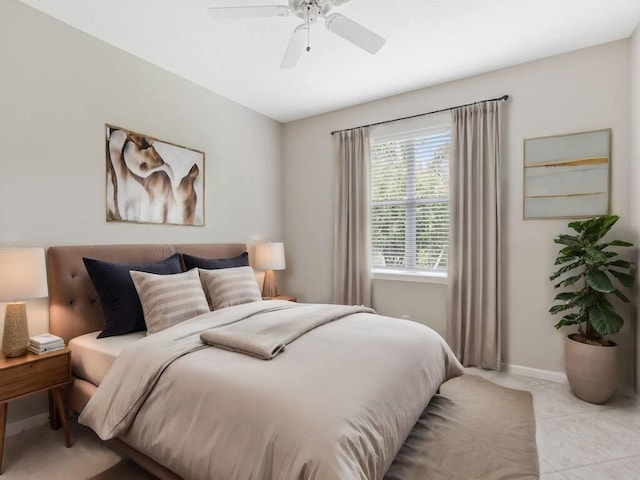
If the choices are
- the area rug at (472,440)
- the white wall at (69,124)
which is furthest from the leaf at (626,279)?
the white wall at (69,124)

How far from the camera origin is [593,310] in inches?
96.0

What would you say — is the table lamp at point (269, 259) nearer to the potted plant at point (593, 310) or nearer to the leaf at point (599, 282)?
the potted plant at point (593, 310)

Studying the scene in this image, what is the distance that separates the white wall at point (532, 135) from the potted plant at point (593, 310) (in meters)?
0.29

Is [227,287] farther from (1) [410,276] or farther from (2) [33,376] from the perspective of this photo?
(1) [410,276]

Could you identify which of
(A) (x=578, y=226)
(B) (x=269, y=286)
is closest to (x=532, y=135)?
(A) (x=578, y=226)

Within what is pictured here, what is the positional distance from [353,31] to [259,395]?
1962 mm

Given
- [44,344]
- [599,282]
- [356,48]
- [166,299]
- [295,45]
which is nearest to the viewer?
Result: [44,344]

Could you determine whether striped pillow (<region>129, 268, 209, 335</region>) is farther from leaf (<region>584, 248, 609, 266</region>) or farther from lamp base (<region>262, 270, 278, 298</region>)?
leaf (<region>584, 248, 609, 266</region>)

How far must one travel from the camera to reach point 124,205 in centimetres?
278

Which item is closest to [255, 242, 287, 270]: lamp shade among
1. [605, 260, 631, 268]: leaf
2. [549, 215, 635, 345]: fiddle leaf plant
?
[549, 215, 635, 345]: fiddle leaf plant

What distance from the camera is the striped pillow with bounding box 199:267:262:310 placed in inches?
106

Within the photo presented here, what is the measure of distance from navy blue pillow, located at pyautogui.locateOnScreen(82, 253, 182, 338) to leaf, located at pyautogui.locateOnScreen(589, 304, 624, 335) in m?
3.20

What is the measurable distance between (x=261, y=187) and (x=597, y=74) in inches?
135

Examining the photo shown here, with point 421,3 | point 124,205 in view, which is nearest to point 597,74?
point 421,3
